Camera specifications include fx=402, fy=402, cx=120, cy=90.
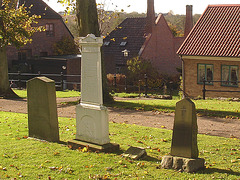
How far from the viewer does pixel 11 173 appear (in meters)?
7.66

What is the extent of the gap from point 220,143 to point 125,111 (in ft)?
21.6

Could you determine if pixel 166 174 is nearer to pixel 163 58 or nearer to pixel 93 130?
pixel 93 130

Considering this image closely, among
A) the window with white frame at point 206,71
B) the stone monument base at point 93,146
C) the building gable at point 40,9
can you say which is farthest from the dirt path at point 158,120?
the building gable at point 40,9

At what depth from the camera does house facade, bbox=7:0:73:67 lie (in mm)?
43719

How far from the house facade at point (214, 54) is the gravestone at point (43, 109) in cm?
1954

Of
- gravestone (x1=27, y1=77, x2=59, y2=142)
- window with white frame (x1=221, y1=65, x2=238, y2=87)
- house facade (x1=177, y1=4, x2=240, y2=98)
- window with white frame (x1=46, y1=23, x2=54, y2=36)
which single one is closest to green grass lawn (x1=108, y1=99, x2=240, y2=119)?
gravestone (x1=27, y1=77, x2=59, y2=142)

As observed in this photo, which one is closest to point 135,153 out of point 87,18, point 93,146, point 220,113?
point 93,146

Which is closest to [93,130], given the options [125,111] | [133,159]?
[133,159]

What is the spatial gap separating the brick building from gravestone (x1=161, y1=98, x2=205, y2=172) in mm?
33800

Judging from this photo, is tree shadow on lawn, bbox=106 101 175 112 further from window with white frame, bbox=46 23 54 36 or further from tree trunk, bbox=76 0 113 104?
window with white frame, bbox=46 23 54 36

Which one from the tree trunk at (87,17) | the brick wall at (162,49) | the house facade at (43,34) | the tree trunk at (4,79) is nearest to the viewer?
the tree trunk at (87,17)

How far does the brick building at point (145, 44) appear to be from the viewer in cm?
4382

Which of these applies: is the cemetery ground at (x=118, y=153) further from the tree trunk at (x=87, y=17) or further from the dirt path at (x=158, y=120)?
the tree trunk at (x=87, y=17)

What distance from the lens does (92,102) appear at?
9.05m
